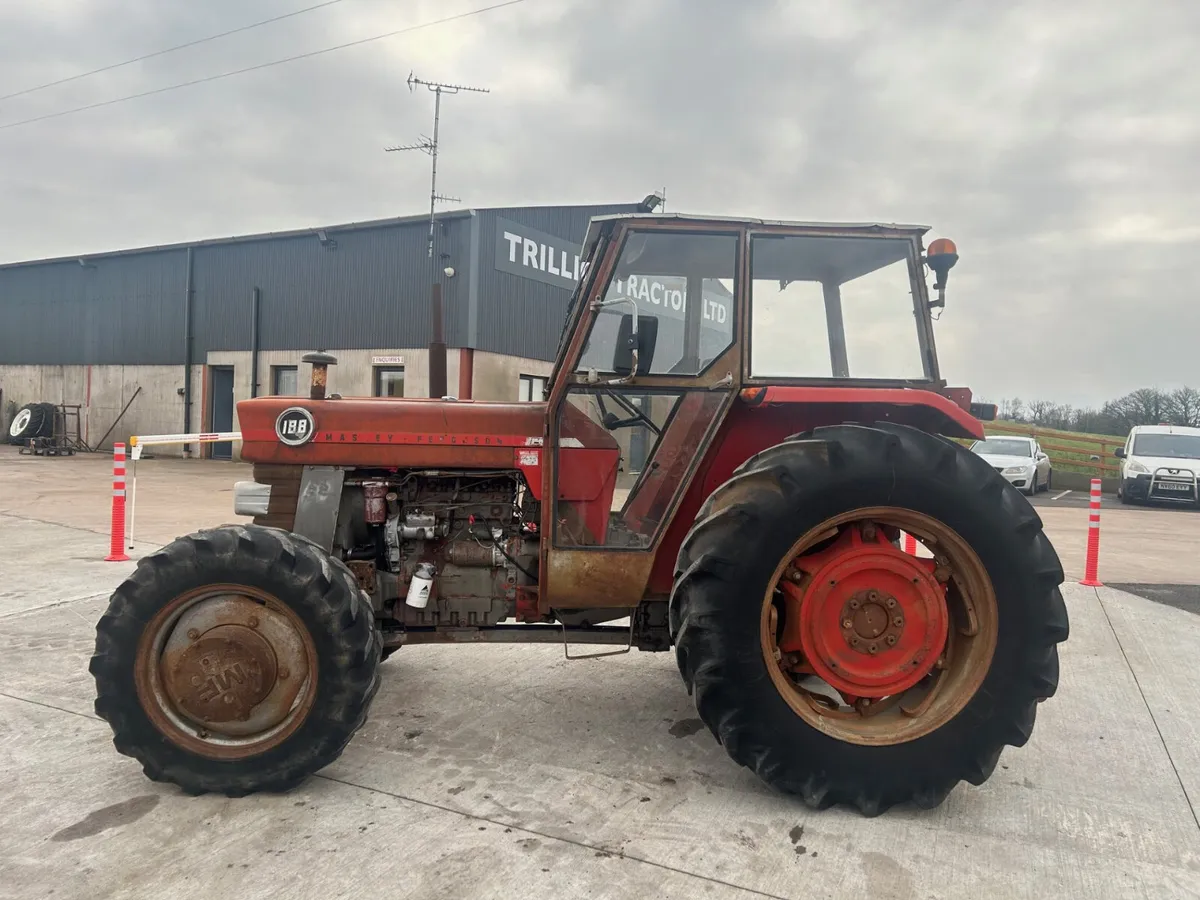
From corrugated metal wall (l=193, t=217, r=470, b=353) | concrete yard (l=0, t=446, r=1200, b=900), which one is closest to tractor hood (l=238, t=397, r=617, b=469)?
concrete yard (l=0, t=446, r=1200, b=900)

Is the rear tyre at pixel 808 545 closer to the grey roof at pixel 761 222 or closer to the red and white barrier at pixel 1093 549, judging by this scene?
the grey roof at pixel 761 222

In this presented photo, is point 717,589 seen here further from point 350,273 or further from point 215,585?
point 350,273

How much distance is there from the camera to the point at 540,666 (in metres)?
4.05

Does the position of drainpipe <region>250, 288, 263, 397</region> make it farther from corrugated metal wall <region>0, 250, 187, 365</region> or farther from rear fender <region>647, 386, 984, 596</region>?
rear fender <region>647, 386, 984, 596</region>

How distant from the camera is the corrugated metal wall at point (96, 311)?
20922 mm

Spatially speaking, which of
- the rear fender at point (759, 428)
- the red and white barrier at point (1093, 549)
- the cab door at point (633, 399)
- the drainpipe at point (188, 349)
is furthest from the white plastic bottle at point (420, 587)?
the drainpipe at point (188, 349)

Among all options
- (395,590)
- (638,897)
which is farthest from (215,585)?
(638,897)

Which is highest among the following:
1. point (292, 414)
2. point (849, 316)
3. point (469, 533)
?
point (849, 316)

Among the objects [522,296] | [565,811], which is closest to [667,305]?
[565,811]

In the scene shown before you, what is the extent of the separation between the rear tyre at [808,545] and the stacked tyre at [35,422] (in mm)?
24782

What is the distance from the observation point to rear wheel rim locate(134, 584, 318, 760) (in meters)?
2.55

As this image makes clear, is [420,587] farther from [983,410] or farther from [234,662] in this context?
[983,410]

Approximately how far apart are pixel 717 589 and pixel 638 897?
36.7 inches

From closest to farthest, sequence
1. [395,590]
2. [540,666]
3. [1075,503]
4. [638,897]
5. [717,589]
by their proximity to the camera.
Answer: [638,897] < [717,589] < [395,590] < [540,666] < [1075,503]
